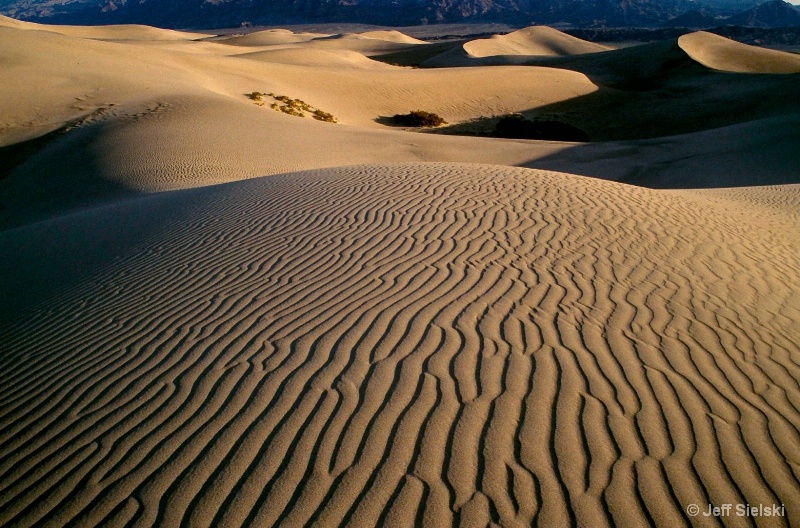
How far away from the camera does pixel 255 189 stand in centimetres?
844

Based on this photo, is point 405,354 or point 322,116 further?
point 322,116

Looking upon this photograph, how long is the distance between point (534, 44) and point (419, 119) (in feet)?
164

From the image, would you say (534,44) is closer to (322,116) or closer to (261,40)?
(261,40)

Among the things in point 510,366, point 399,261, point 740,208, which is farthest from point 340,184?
point 740,208

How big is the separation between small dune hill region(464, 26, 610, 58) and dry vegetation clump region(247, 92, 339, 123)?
3716 centimetres

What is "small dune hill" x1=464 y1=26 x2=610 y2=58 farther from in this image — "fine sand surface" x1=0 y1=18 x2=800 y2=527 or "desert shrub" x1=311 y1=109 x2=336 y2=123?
"fine sand surface" x1=0 y1=18 x2=800 y2=527

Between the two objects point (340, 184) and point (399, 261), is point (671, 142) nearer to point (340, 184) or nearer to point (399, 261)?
point (340, 184)

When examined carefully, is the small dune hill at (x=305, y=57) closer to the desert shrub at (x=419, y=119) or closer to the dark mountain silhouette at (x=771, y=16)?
the desert shrub at (x=419, y=119)

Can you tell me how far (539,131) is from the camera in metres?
22.6

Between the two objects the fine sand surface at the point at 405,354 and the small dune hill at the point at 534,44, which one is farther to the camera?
the small dune hill at the point at 534,44

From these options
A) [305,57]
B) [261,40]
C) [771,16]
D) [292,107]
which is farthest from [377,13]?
[292,107]

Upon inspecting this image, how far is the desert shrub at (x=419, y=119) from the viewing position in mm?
24531

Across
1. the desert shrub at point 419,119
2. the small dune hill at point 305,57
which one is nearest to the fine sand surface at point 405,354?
the desert shrub at point 419,119

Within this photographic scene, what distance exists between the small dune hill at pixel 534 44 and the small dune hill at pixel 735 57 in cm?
2182
